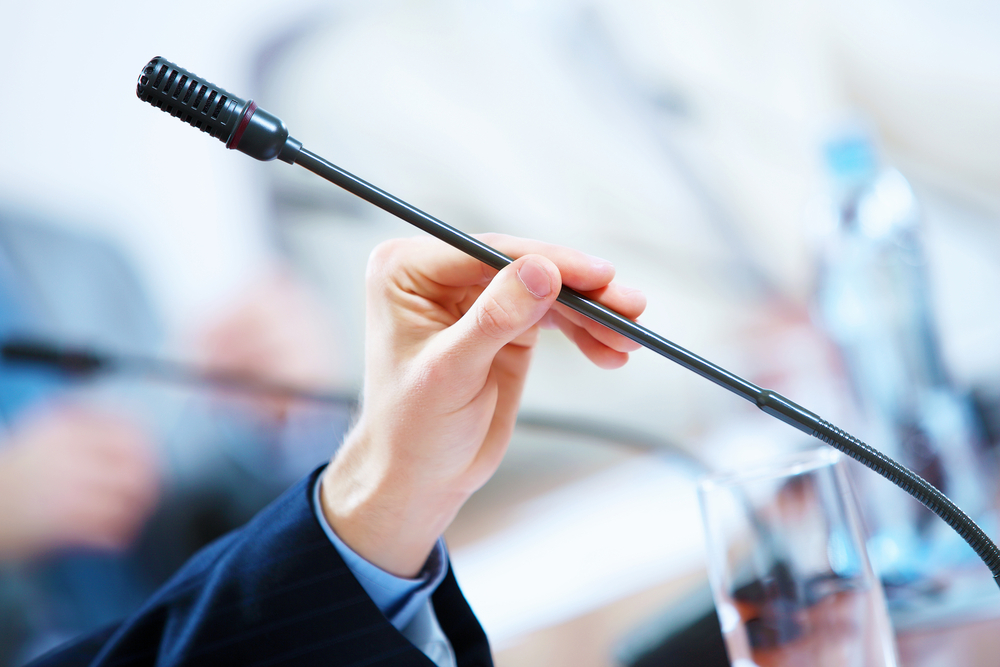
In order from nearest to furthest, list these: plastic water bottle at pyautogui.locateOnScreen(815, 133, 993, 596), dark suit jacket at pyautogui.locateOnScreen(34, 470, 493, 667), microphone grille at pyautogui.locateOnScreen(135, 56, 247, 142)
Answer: microphone grille at pyautogui.locateOnScreen(135, 56, 247, 142) < dark suit jacket at pyautogui.locateOnScreen(34, 470, 493, 667) < plastic water bottle at pyautogui.locateOnScreen(815, 133, 993, 596)

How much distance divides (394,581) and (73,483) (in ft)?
1.49

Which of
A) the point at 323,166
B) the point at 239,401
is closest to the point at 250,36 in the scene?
the point at 239,401

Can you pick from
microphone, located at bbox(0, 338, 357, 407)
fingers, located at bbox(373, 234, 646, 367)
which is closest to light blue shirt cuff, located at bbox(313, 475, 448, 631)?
fingers, located at bbox(373, 234, 646, 367)

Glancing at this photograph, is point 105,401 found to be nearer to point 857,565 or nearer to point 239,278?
point 239,278

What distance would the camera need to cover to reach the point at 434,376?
1.05ft

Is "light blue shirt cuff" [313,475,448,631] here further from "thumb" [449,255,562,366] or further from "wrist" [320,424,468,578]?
"thumb" [449,255,562,366]

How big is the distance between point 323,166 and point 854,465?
64 cm

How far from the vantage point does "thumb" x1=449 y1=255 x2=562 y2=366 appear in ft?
0.90

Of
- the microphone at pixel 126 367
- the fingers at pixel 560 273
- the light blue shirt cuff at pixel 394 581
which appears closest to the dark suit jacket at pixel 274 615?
the light blue shirt cuff at pixel 394 581

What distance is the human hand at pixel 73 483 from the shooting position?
65 cm

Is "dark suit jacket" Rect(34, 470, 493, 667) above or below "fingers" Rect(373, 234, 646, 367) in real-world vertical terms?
below

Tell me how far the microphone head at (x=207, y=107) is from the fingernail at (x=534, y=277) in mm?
105

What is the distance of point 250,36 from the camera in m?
0.79

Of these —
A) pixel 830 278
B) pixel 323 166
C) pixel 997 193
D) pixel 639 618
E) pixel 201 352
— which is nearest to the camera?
pixel 323 166
